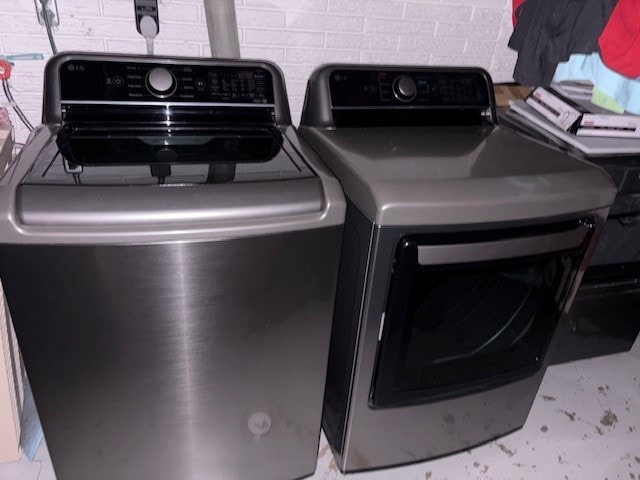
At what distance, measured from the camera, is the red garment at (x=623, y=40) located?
4.34ft

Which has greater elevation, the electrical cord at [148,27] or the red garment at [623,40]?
the red garment at [623,40]

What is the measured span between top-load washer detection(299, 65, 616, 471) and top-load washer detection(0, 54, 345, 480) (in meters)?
0.09

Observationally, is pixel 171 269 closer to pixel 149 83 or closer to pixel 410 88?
pixel 149 83

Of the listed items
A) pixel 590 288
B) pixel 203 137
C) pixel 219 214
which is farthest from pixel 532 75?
pixel 219 214

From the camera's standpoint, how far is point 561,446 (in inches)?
60.6

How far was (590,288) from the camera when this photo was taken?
63.5 inches

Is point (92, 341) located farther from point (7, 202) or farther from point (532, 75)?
point (532, 75)

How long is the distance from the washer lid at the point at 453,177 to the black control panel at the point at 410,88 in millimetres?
89

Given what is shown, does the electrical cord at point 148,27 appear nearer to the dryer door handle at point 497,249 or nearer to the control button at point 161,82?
the control button at point 161,82

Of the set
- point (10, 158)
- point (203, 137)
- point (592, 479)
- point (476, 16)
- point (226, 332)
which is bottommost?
point (592, 479)

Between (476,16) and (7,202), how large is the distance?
5.22 ft

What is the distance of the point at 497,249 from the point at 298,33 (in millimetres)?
982

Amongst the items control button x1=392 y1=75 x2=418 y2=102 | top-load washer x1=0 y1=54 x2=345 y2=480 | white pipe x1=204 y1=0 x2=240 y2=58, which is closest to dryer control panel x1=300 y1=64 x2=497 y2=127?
control button x1=392 y1=75 x2=418 y2=102

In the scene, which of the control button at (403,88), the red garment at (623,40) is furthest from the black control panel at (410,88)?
the red garment at (623,40)
